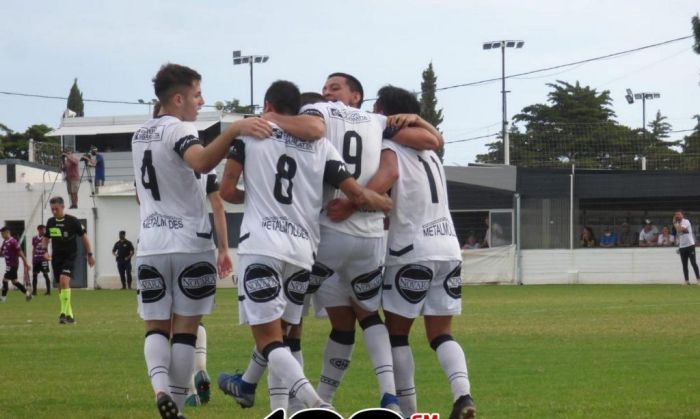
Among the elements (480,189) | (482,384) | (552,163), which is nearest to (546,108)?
(552,163)

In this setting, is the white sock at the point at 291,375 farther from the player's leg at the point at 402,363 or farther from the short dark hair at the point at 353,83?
the short dark hair at the point at 353,83

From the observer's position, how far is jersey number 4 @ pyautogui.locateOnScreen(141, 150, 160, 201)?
330 inches

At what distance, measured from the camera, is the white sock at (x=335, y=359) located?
28.2 ft

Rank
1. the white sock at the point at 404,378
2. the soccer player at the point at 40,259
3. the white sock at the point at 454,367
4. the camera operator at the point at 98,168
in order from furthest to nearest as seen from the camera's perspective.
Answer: the camera operator at the point at 98,168 < the soccer player at the point at 40,259 < the white sock at the point at 404,378 < the white sock at the point at 454,367

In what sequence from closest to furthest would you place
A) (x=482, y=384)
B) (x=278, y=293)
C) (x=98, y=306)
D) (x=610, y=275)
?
(x=278, y=293) → (x=482, y=384) → (x=98, y=306) → (x=610, y=275)

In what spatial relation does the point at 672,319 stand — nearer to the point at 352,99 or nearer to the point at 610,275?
the point at 352,99

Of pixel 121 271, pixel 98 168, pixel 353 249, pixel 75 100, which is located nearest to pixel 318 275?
pixel 353 249

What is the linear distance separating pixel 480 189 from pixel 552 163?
25.9 metres

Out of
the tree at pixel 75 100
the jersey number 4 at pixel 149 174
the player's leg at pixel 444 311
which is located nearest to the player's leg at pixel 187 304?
the jersey number 4 at pixel 149 174

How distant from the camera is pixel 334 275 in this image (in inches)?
332

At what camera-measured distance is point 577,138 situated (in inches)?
3095

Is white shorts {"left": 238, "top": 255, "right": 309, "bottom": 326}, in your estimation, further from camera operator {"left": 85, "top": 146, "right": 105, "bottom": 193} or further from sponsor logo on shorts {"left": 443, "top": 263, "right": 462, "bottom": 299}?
camera operator {"left": 85, "top": 146, "right": 105, "bottom": 193}

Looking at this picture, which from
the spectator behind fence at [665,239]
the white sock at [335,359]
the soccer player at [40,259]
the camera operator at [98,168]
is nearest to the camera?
the white sock at [335,359]

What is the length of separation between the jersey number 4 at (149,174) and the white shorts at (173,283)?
1.46 ft
